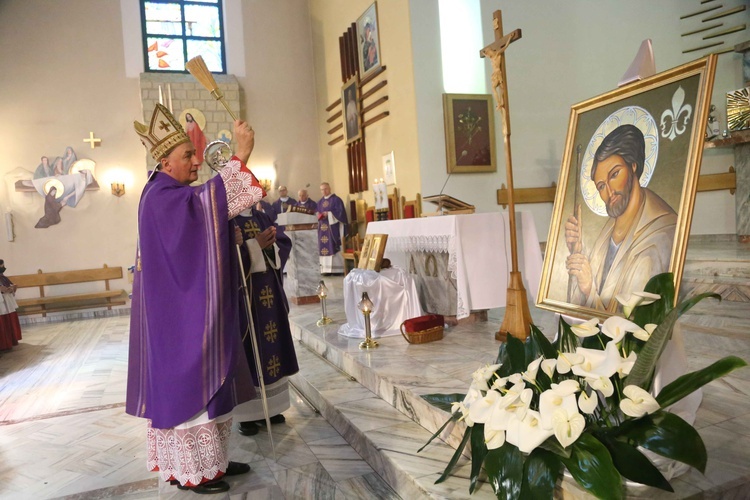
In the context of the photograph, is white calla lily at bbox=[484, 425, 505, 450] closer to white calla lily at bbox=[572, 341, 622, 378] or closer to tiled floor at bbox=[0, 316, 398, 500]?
white calla lily at bbox=[572, 341, 622, 378]

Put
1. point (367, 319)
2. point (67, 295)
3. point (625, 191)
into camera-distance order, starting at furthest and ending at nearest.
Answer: point (67, 295)
point (367, 319)
point (625, 191)

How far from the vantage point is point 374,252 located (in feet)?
15.8

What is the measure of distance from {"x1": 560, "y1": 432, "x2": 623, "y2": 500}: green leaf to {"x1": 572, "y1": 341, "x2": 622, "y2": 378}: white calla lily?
20cm

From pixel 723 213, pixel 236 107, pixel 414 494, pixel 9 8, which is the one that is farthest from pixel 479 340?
pixel 9 8

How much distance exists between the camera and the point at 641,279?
1.98 m

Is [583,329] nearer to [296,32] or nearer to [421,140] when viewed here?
[421,140]

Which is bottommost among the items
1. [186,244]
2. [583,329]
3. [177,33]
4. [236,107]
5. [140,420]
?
[140,420]

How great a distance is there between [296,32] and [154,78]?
10.8 feet

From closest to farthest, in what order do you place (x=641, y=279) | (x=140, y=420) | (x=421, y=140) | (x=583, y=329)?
1. (x=583, y=329)
2. (x=641, y=279)
3. (x=140, y=420)
4. (x=421, y=140)

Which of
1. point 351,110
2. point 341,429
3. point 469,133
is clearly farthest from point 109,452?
point 351,110

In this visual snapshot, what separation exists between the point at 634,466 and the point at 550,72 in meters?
7.75

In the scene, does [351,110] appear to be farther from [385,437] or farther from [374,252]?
[385,437]

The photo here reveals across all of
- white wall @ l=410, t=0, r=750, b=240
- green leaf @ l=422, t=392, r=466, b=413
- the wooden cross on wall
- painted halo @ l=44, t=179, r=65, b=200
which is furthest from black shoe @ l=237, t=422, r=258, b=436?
painted halo @ l=44, t=179, r=65, b=200

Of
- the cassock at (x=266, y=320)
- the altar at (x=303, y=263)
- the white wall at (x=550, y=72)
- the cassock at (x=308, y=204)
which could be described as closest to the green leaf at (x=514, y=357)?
the cassock at (x=266, y=320)
